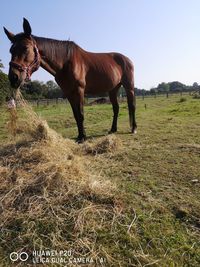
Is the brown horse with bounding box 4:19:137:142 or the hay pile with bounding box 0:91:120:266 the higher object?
the brown horse with bounding box 4:19:137:142

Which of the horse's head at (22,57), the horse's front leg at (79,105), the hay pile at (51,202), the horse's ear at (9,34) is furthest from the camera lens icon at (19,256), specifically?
the horse's ear at (9,34)

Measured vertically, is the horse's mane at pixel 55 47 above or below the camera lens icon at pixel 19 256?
above

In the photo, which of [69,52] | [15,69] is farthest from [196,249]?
[69,52]

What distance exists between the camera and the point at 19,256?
2.83 metres

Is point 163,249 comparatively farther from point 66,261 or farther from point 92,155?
point 92,155

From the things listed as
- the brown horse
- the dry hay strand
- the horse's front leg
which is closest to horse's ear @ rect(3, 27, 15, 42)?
the brown horse

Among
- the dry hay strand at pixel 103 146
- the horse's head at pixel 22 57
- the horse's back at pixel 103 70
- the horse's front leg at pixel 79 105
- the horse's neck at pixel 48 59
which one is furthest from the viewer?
the horse's back at pixel 103 70

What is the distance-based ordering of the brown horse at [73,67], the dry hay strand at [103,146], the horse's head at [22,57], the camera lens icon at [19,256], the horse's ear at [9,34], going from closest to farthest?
the camera lens icon at [19,256] < the horse's head at [22,57] < the brown horse at [73,67] < the horse's ear at [9,34] < the dry hay strand at [103,146]

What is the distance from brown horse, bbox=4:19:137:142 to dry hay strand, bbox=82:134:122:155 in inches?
28.8

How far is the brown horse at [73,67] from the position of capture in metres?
5.09

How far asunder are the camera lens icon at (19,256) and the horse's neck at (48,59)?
142 inches

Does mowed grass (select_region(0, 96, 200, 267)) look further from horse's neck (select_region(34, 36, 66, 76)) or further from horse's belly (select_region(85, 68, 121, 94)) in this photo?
horse's neck (select_region(34, 36, 66, 76))

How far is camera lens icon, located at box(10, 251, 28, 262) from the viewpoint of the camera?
280 cm

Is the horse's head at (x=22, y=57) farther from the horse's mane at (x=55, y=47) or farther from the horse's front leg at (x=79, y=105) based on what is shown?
the horse's front leg at (x=79, y=105)
